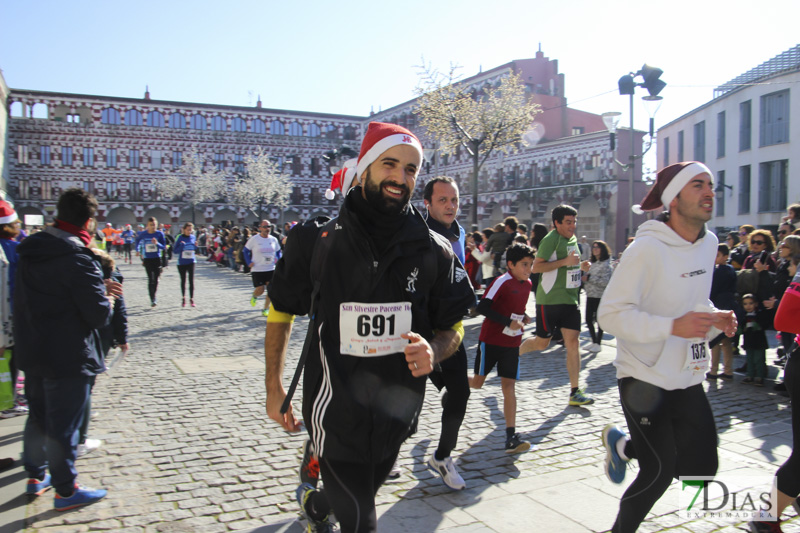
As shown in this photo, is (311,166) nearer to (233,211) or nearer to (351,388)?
(233,211)

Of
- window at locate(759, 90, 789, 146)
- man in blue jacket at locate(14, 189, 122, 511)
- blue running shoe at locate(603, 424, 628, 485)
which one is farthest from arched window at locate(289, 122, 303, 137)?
blue running shoe at locate(603, 424, 628, 485)

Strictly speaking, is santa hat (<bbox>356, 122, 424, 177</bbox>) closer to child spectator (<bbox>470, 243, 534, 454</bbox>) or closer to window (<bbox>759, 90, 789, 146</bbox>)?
child spectator (<bbox>470, 243, 534, 454</bbox>)

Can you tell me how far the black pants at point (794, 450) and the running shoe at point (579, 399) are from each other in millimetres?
3148

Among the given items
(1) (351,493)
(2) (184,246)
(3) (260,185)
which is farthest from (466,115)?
(3) (260,185)

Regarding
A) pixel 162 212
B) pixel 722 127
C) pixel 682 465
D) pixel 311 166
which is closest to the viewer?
pixel 682 465

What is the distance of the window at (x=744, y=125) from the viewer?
3098 centimetres

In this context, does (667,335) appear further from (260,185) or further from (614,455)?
(260,185)

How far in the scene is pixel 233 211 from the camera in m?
66.3

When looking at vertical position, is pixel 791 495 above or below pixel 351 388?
below

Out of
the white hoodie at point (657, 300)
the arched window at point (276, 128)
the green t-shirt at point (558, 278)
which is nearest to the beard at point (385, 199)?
the white hoodie at point (657, 300)

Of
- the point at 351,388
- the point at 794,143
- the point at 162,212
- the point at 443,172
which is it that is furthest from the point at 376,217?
the point at 162,212

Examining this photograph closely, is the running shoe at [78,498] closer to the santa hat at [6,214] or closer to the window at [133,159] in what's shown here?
the santa hat at [6,214]

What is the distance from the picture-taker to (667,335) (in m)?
3.09

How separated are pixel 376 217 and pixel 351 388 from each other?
723mm
